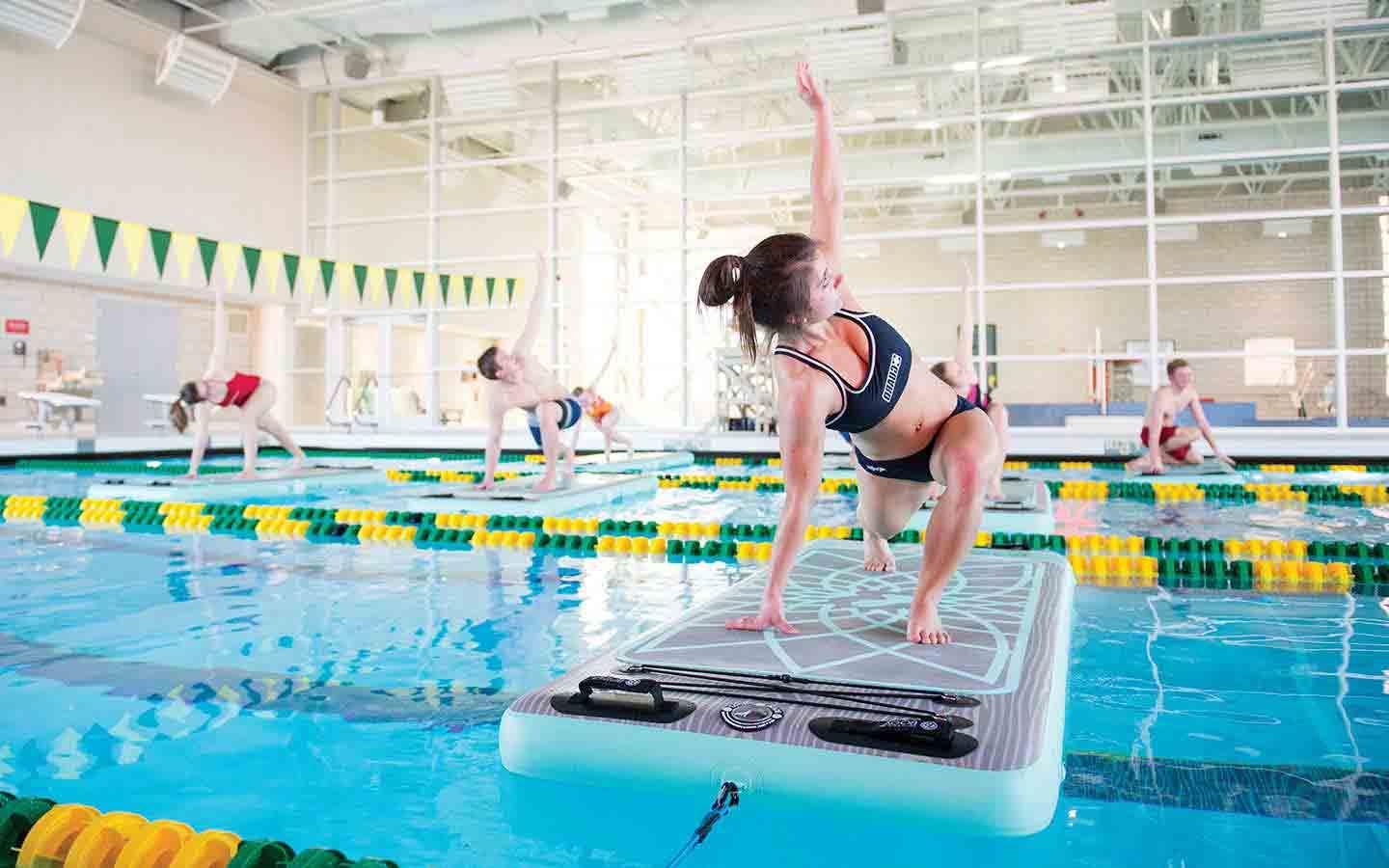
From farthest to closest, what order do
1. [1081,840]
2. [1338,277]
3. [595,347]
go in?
[595,347] < [1338,277] < [1081,840]

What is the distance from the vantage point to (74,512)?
703 cm

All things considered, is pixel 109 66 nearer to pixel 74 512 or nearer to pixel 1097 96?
pixel 74 512

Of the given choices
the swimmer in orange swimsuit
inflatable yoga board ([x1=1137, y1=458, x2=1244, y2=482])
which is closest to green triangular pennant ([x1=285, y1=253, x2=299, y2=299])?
the swimmer in orange swimsuit

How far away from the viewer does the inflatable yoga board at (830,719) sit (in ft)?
6.15

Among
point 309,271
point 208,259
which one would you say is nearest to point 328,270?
point 309,271

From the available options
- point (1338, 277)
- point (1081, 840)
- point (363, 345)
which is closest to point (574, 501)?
point (1081, 840)

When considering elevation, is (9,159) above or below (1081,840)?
above

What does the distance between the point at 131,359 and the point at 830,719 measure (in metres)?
17.1

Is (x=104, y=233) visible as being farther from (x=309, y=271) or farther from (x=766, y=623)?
(x=766, y=623)

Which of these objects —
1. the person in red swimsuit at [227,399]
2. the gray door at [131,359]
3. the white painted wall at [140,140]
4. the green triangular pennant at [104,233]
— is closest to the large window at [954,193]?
the white painted wall at [140,140]

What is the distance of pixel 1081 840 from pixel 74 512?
7344 millimetres

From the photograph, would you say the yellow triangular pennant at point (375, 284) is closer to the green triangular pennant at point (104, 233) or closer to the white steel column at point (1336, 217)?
the green triangular pennant at point (104, 233)

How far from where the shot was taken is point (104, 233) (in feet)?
36.4

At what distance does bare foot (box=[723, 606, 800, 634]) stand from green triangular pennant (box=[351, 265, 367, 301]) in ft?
44.7
